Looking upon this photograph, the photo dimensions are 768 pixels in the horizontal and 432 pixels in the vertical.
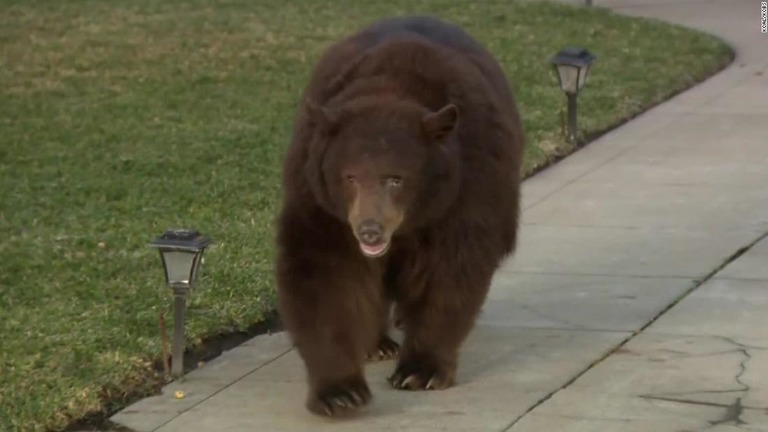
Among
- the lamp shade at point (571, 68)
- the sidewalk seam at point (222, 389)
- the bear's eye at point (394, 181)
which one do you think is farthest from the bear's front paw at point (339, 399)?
the lamp shade at point (571, 68)

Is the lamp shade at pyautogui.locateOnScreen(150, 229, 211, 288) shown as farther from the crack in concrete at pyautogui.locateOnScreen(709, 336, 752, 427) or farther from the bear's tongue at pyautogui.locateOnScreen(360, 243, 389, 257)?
the crack in concrete at pyautogui.locateOnScreen(709, 336, 752, 427)

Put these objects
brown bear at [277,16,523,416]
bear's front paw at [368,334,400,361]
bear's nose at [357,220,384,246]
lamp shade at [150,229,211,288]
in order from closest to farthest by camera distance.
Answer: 1. bear's nose at [357,220,384,246]
2. brown bear at [277,16,523,416]
3. lamp shade at [150,229,211,288]
4. bear's front paw at [368,334,400,361]

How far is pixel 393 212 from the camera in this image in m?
5.45

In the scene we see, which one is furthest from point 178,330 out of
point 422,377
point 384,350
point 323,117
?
point 323,117

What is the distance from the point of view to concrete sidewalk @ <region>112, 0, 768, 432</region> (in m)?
5.74

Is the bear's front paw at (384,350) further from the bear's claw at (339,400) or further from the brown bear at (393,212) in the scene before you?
the bear's claw at (339,400)

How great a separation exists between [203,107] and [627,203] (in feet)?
14.2

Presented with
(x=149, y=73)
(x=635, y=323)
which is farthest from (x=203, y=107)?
(x=635, y=323)

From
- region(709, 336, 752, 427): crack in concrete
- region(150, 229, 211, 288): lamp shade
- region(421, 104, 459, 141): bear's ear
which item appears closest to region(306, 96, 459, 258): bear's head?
region(421, 104, 459, 141): bear's ear

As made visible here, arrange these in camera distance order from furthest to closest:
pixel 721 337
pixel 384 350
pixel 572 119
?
pixel 572 119 → pixel 721 337 → pixel 384 350

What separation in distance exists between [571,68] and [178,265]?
5.27m

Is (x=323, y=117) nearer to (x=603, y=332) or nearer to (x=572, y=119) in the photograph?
(x=603, y=332)

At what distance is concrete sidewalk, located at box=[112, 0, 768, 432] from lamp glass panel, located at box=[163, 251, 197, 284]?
1.30 feet

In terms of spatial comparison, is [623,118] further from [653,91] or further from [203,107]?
[203,107]
